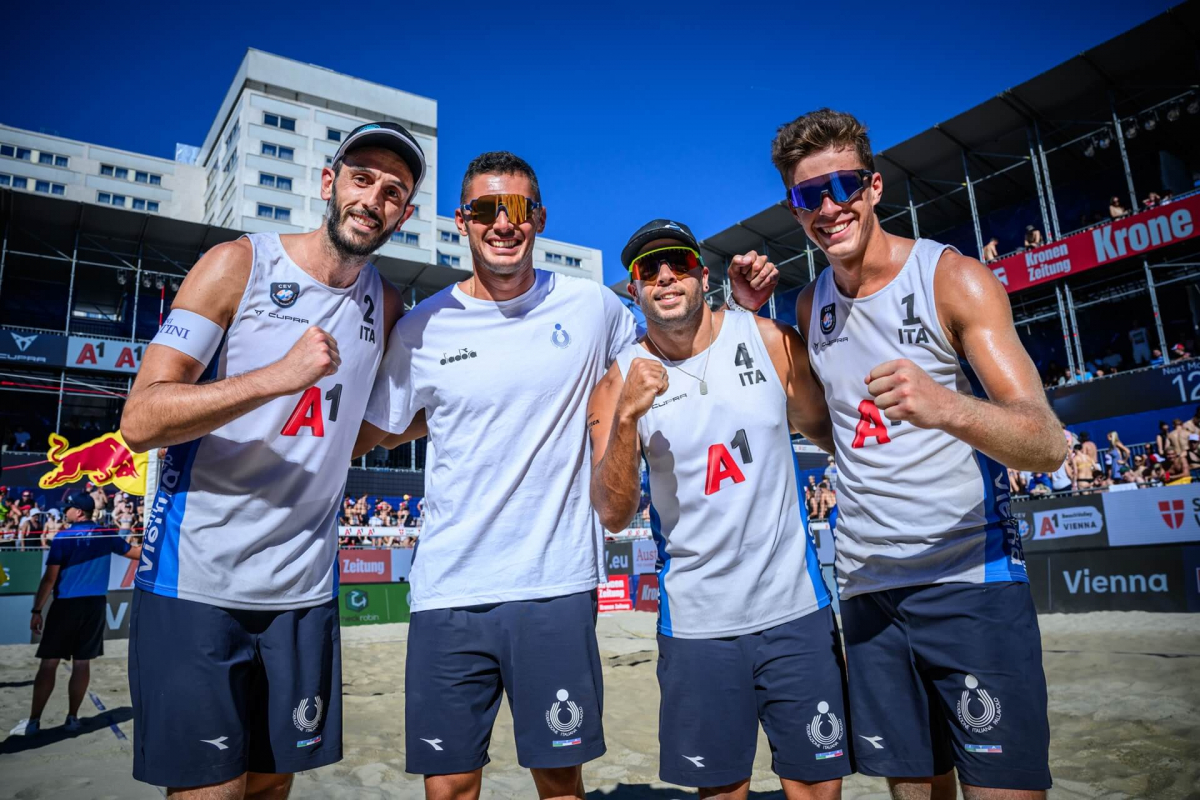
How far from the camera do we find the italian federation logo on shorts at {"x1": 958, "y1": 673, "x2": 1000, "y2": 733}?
7.80 feet

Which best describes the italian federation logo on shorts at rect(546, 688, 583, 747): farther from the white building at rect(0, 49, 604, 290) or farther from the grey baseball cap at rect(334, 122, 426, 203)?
the white building at rect(0, 49, 604, 290)

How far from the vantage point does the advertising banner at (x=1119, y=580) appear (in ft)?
32.9

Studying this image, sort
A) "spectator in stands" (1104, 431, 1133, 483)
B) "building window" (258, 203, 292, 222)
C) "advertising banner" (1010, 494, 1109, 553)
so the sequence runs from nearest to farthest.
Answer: "advertising banner" (1010, 494, 1109, 553)
"spectator in stands" (1104, 431, 1133, 483)
"building window" (258, 203, 292, 222)

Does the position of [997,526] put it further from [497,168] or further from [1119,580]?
[1119,580]

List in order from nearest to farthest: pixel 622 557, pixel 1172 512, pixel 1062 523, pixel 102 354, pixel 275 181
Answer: pixel 1172 512 < pixel 1062 523 < pixel 622 557 < pixel 102 354 < pixel 275 181

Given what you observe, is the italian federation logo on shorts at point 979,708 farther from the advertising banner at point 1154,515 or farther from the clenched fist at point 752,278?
the advertising banner at point 1154,515

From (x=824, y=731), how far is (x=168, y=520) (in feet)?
7.98

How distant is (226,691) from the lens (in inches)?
94.1

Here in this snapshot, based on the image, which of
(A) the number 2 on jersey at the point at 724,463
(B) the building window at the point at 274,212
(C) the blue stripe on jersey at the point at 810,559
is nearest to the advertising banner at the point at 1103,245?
(C) the blue stripe on jersey at the point at 810,559

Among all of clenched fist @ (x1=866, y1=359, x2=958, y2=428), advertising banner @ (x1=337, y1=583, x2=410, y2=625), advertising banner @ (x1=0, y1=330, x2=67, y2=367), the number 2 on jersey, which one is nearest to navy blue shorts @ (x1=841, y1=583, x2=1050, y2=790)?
the number 2 on jersey

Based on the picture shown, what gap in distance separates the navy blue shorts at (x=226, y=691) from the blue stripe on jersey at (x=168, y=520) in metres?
0.06

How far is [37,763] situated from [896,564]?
21.1ft

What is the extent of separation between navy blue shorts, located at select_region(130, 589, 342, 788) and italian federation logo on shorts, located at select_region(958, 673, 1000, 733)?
7.20ft

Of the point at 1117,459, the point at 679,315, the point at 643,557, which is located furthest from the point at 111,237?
the point at 1117,459
